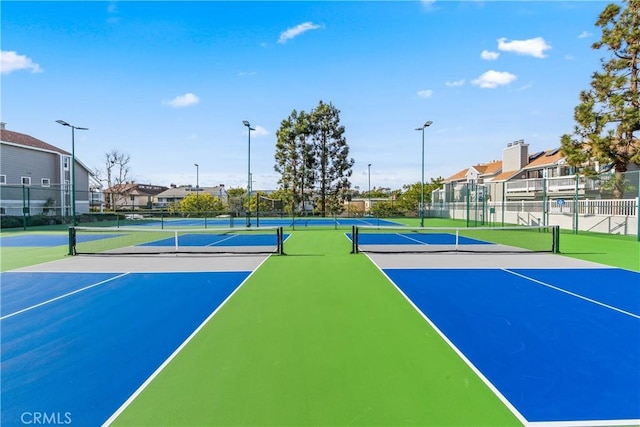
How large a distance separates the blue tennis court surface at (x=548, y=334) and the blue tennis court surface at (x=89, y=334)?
4035 mm

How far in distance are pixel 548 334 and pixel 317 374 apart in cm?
360

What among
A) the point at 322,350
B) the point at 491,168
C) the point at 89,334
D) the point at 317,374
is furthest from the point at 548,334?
the point at 491,168

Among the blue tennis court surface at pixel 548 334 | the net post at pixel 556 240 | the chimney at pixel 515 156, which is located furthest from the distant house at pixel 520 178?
the blue tennis court surface at pixel 548 334

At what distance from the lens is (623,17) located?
2184 cm

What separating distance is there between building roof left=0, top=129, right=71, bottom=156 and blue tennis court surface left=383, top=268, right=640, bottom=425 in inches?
1594

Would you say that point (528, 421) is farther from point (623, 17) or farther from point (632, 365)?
point (623, 17)

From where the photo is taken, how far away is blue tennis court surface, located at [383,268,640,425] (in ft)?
11.5

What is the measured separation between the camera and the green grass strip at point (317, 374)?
10.6 feet

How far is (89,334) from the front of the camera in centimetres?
520

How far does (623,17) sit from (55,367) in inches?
1250

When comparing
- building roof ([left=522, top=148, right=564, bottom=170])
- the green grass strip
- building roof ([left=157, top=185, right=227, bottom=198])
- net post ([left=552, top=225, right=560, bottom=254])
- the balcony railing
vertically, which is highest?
building roof ([left=522, top=148, right=564, bottom=170])

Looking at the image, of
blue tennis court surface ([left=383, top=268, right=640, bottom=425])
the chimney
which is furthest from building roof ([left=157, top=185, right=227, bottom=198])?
blue tennis court surface ([left=383, top=268, right=640, bottom=425])

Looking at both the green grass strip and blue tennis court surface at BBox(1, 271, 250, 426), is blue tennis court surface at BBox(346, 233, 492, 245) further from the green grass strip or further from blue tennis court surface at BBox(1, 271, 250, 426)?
the green grass strip

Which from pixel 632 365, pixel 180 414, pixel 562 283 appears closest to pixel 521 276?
pixel 562 283
